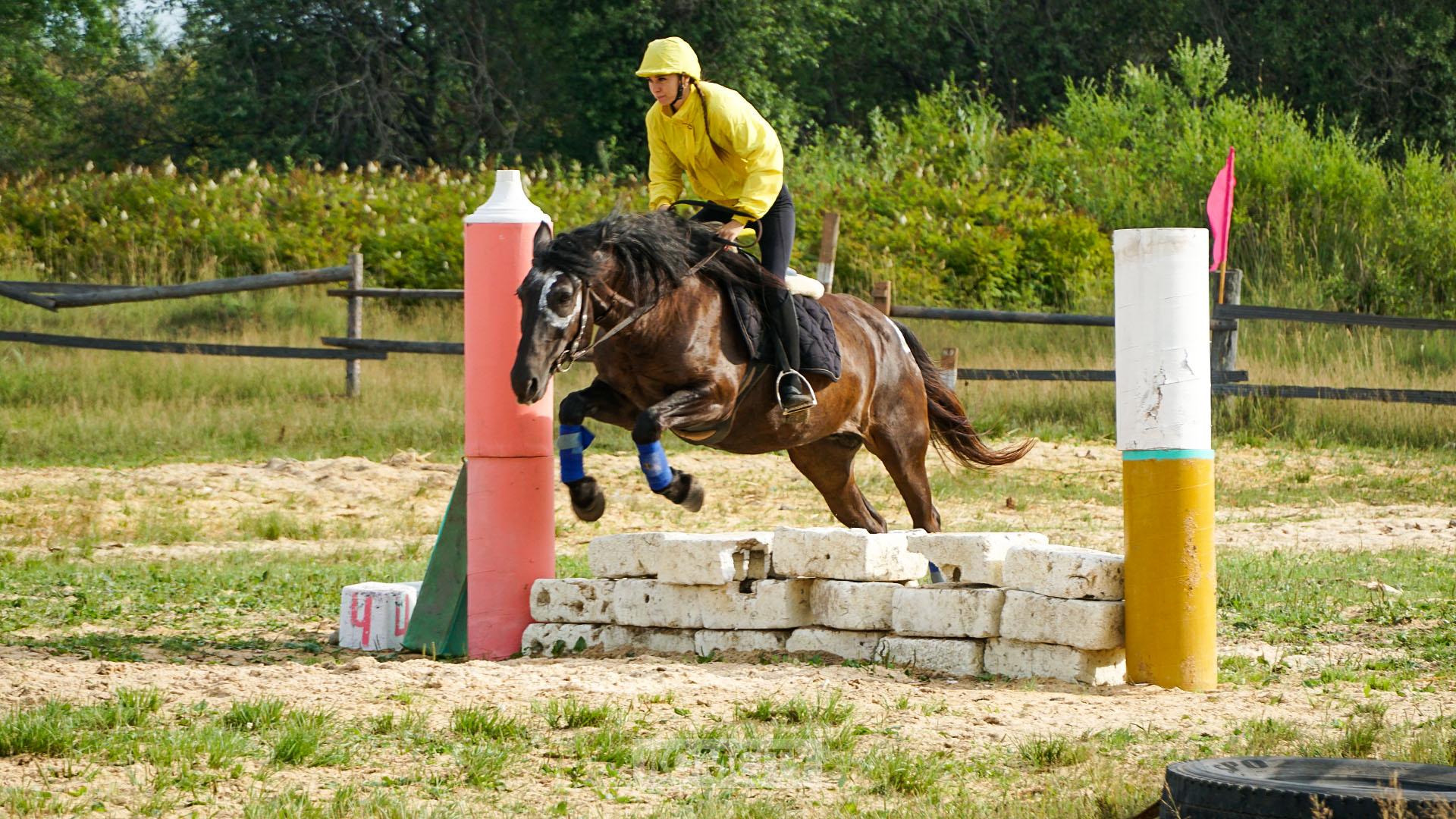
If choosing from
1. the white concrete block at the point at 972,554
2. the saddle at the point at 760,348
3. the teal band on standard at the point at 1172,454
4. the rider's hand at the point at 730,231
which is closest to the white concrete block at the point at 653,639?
the saddle at the point at 760,348

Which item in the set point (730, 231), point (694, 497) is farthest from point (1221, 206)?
point (694, 497)

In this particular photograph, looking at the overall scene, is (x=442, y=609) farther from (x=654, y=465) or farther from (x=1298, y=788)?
(x=1298, y=788)

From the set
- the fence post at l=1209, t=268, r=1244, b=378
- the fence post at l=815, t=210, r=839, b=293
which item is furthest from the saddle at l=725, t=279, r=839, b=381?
the fence post at l=1209, t=268, r=1244, b=378

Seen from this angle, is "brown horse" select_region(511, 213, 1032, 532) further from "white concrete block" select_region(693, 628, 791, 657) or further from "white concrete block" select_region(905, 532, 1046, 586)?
"white concrete block" select_region(905, 532, 1046, 586)

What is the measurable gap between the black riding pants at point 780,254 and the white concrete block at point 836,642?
4.45 feet

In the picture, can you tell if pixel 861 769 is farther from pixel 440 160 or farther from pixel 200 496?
pixel 440 160

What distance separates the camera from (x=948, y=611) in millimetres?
6160

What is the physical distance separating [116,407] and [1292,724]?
1356cm

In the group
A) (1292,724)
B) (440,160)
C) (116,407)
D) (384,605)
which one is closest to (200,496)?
(116,407)

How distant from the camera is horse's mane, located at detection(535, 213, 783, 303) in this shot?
6.45 meters

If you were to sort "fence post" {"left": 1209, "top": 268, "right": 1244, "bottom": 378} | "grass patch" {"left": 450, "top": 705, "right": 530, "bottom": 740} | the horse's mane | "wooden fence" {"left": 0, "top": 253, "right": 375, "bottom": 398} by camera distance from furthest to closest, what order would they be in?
1. "fence post" {"left": 1209, "top": 268, "right": 1244, "bottom": 378}
2. "wooden fence" {"left": 0, "top": 253, "right": 375, "bottom": 398}
3. the horse's mane
4. "grass patch" {"left": 450, "top": 705, "right": 530, "bottom": 740}

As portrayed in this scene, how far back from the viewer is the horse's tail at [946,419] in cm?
868

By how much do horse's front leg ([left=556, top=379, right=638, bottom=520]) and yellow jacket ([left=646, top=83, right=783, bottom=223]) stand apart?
3.39ft

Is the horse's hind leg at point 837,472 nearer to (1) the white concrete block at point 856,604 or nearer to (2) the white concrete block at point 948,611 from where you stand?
(1) the white concrete block at point 856,604
